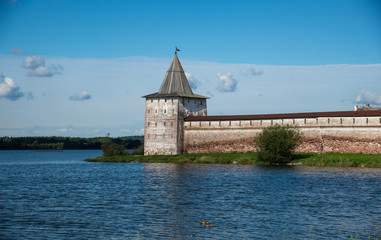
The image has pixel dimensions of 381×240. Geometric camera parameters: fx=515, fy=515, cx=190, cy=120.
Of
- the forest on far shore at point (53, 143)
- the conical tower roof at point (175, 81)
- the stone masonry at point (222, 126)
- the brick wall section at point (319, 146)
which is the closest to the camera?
the brick wall section at point (319, 146)

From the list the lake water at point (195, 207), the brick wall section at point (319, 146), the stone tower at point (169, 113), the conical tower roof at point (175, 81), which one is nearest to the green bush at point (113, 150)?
the stone tower at point (169, 113)

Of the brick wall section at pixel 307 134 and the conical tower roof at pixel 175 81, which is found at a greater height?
the conical tower roof at pixel 175 81

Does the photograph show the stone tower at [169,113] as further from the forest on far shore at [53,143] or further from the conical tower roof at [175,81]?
the forest on far shore at [53,143]

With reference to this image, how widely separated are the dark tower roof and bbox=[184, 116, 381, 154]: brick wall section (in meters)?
3.17

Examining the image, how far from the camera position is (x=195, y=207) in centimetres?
1778

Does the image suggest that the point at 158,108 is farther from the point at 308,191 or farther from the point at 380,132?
the point at 308,191

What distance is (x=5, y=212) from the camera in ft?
54.4

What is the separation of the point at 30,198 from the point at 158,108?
2765cm

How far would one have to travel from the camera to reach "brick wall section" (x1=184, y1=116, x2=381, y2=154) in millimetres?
38531

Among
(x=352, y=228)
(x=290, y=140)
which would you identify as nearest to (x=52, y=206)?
(x=352, y=228)

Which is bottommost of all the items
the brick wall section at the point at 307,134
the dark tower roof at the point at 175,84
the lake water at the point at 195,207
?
the lake water at the point at 195,207

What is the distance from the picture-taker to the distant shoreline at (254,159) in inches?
1368

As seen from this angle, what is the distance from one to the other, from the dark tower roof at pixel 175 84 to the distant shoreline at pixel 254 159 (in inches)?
247

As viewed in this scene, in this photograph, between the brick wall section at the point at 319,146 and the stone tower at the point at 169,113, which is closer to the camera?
the brick wall section at the point at 319,146
